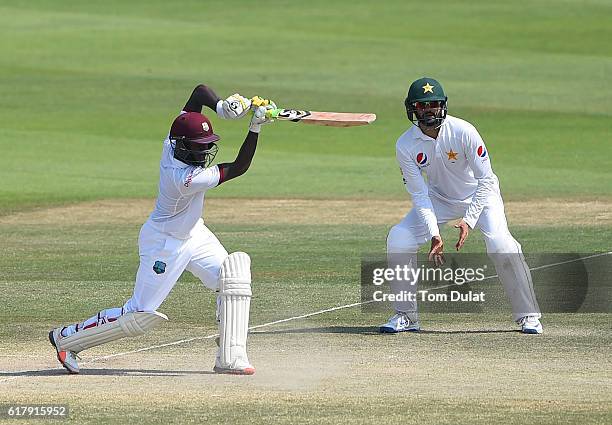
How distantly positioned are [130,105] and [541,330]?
77.7ft

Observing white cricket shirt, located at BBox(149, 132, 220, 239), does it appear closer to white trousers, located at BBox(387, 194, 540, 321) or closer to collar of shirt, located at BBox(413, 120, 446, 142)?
white trousers, located at BBox(387, 194, 540, 321)

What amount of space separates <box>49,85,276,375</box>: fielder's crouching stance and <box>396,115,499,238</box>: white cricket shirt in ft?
7.00

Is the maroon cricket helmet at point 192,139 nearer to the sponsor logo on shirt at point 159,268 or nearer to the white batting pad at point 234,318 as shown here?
the sponsor logo on shirt at point 159,268

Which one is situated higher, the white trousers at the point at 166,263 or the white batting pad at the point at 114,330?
the white trousers at the point at 166,263

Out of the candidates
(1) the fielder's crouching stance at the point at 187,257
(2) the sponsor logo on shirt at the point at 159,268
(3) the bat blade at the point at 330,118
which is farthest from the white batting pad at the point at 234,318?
(3) the bat blade at the point at 330,118

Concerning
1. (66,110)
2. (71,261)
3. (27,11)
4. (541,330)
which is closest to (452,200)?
(541,330)

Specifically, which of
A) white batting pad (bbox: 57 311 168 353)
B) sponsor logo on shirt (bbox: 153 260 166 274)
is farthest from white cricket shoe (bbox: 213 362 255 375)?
sponsor logo on shirt (bbox: 153 260 166 274)

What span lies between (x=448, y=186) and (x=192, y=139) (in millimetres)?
2960

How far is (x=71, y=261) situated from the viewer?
1605cm

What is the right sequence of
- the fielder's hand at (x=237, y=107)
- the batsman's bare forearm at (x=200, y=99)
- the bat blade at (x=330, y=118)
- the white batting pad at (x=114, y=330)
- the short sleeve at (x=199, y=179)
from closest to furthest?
the short sleeve at (x=199, y=179)
the white batting pad at (x=114, y=330)
the fielder's hand at (x=237, y=107)
the bat blade at (x=330, y=118)
the batsman's bare forearm at (x=200, y=99)

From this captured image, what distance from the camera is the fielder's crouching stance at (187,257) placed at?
1000 cm

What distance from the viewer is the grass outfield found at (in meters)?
9.55

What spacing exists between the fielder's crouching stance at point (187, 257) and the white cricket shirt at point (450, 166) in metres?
2.13

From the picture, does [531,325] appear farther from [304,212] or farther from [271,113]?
[304,212]
